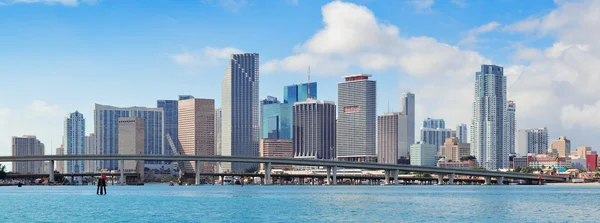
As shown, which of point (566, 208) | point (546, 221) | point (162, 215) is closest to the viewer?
point (546, 221)

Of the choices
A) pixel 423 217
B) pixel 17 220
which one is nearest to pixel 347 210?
pixel 423 217

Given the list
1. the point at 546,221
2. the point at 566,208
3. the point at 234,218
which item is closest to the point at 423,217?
the point at 546,221

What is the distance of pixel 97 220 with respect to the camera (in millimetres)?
84000

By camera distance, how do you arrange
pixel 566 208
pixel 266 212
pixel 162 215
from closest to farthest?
1. pixel 162 215
2. pixel 266 212
3. pixel 566 208

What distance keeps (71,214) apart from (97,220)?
10.0m

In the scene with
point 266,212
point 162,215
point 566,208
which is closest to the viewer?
point 162,215

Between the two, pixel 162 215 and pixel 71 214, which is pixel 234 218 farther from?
pixel 71 214

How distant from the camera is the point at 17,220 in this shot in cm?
8381

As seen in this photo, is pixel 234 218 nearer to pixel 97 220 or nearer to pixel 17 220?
pixel 97 220

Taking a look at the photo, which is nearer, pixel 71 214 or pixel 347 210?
pixel 71 214

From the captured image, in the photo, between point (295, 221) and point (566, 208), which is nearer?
point (295, 221)

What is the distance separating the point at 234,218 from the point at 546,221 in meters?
28.6

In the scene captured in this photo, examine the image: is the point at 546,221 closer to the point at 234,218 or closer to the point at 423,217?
the point at 423,217

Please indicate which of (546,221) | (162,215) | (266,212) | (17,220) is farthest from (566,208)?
(17,220)
